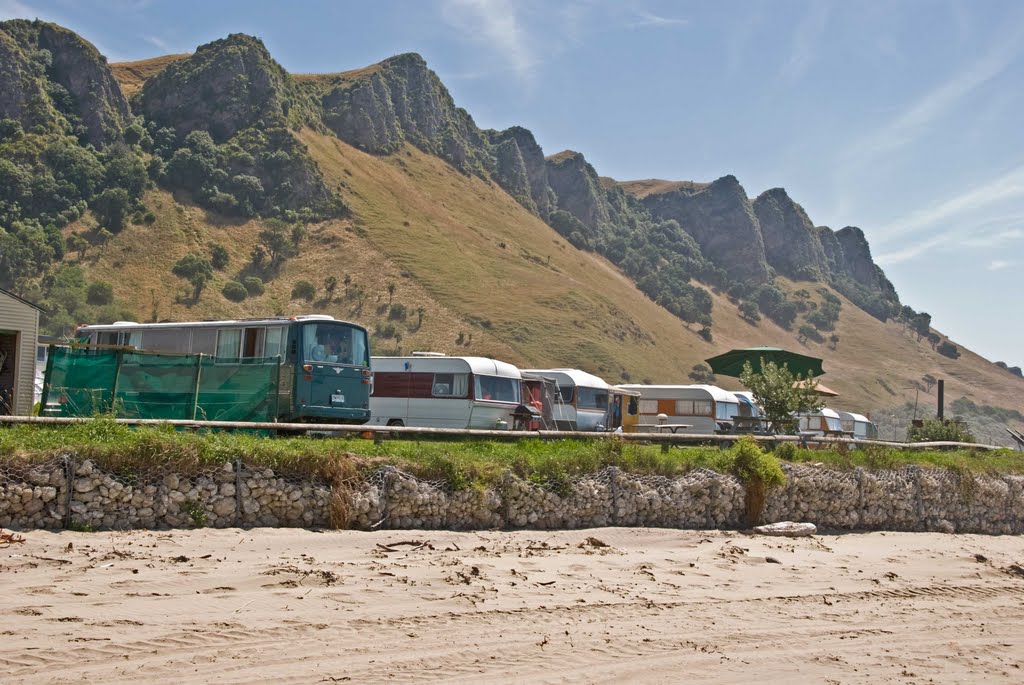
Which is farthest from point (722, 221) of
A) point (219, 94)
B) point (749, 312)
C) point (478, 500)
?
point (478, 500)

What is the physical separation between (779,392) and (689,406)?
8631 millimetres

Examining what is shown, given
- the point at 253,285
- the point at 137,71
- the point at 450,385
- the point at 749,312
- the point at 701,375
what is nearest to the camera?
the point at 450,385

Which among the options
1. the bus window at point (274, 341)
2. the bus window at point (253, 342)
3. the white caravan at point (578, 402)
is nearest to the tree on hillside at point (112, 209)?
the white caravan at point (578, 402)

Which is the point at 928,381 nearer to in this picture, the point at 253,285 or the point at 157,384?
the point at 253,285

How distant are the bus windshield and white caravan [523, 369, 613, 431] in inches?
391

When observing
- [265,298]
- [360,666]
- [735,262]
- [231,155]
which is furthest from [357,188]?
[360,666]

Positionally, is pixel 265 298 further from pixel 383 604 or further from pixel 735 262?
pixel 735 262

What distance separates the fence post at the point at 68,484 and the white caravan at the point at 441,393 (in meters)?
14.6

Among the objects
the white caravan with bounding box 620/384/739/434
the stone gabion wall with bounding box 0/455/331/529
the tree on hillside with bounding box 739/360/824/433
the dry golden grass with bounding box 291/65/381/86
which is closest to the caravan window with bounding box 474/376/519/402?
the tree on hillside with bounding box 739/360/824/433

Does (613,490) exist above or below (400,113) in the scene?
below

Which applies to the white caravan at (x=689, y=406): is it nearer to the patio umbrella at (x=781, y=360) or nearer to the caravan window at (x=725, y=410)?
the caravan window at (x=725, y=410)

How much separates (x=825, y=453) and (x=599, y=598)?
32.2 ft

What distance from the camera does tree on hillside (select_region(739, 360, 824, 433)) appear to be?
25500 millimetres

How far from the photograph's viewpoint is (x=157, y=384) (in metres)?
15.0
